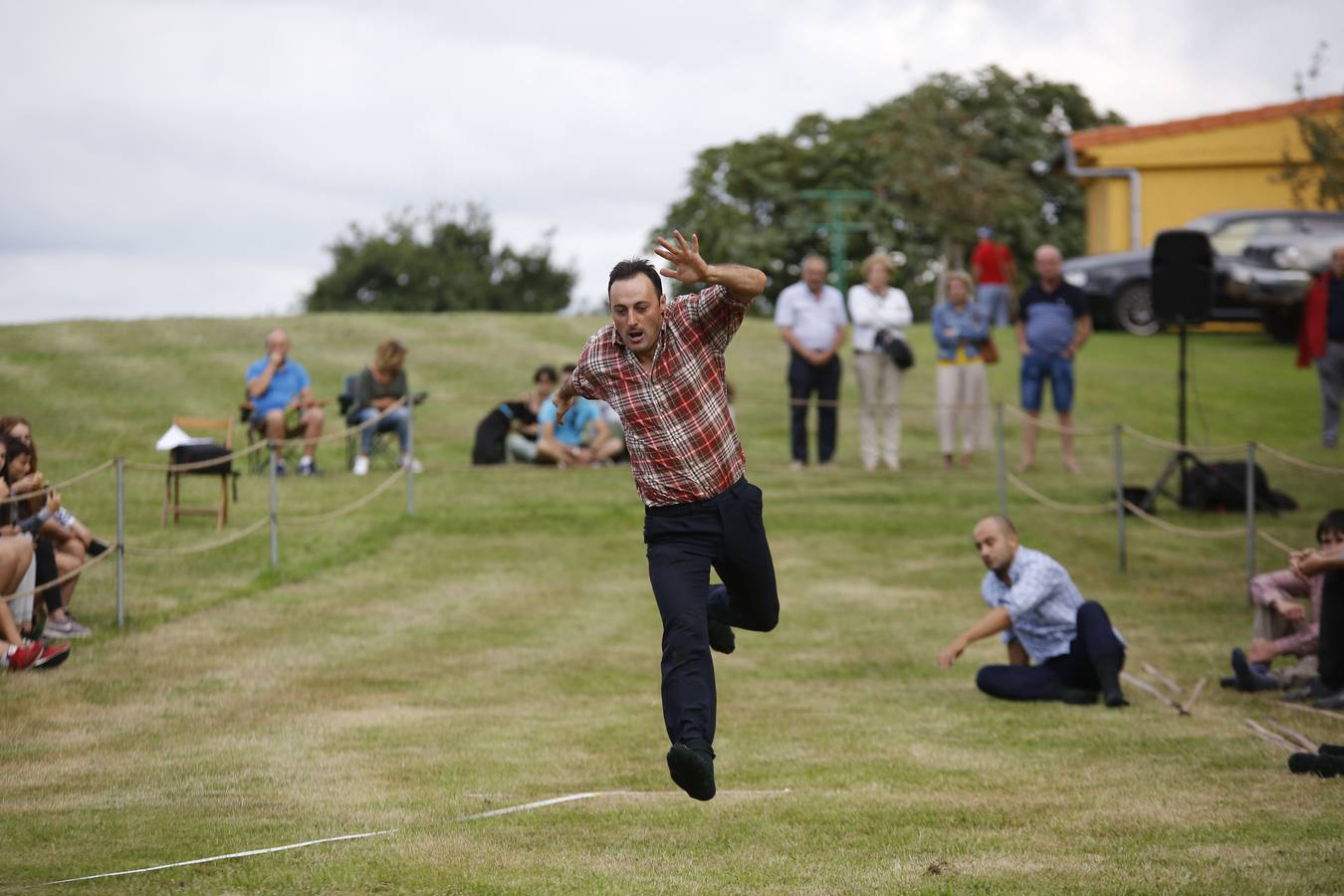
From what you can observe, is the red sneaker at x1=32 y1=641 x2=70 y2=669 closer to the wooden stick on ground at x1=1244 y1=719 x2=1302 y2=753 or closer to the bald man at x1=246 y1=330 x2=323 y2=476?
the wooden stick on ground at x1=1244 y1=719 x2=1302 y2=753

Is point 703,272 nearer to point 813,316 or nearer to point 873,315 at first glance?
point 813,316

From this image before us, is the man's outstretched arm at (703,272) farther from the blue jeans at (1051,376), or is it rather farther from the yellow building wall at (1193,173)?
the yellow building wall at (1193,173)

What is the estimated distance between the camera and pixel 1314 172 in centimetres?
3097

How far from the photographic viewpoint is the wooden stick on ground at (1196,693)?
888 cm

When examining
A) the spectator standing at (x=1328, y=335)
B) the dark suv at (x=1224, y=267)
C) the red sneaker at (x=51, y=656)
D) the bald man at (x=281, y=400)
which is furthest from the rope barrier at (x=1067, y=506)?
the dark suv at (x=1224, y=267)

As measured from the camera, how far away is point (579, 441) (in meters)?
18.9

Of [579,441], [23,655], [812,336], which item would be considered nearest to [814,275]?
[812,336]

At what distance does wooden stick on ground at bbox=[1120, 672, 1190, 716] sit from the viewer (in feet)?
29.3

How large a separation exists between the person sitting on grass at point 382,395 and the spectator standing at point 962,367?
5.98 m

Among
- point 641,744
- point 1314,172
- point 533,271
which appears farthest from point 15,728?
point 533,271

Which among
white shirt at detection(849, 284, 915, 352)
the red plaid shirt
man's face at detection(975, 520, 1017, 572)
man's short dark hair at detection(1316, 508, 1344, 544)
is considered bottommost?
man's face at detection(975, 520, 1017, 572)

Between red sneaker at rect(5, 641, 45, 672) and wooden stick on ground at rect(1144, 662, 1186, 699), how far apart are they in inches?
257

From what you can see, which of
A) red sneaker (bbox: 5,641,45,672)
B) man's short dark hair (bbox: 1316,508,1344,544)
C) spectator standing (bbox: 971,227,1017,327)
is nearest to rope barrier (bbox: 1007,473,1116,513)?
man's short dark hair (bbox: 1316,508,1344,544)

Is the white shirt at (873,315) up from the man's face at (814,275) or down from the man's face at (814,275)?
down
